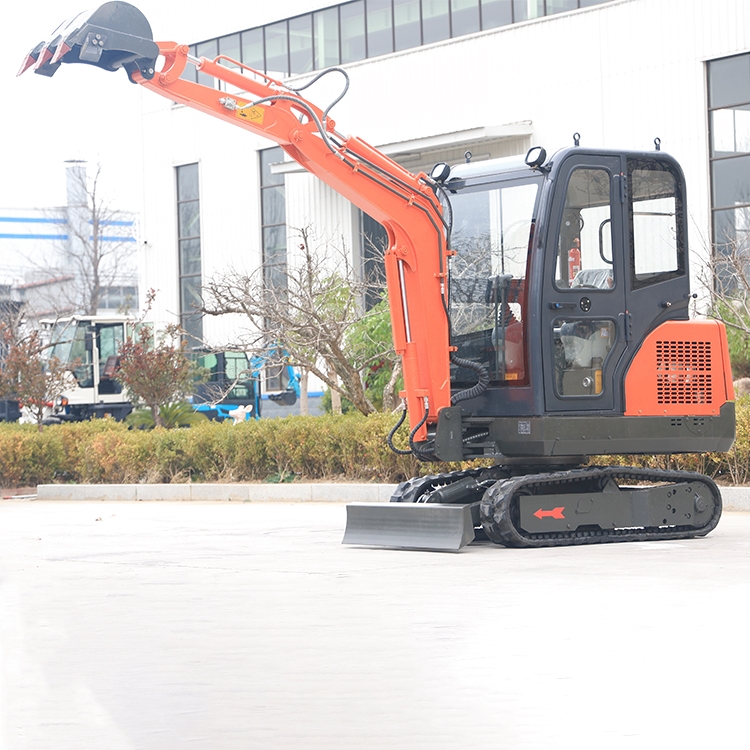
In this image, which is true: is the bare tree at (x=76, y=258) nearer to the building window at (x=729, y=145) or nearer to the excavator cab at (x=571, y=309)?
the building window at (x=729, y=145)

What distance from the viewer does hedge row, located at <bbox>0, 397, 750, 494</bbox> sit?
690 inches

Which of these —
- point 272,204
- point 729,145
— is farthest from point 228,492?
point 272,204

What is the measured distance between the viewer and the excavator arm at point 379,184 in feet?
37.3

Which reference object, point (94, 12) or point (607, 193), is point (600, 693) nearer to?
point (607, 193)

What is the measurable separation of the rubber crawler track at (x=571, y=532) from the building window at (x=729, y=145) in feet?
72.8

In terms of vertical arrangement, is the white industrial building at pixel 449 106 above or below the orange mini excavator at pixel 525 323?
above

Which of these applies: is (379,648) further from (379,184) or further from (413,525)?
(379,184)

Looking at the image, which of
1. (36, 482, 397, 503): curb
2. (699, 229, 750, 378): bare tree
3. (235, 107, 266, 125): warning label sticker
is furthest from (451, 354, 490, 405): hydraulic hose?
(699, 229, 750, 378): bare tree

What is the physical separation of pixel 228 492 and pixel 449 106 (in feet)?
73.9

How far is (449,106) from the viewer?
3862 cm

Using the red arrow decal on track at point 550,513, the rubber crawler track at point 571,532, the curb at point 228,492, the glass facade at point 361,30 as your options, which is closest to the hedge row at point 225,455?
the curb at point 228,492

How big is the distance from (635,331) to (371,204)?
8.17ft

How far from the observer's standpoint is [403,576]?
9.41m

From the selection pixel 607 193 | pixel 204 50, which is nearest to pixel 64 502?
pixel 607 193
